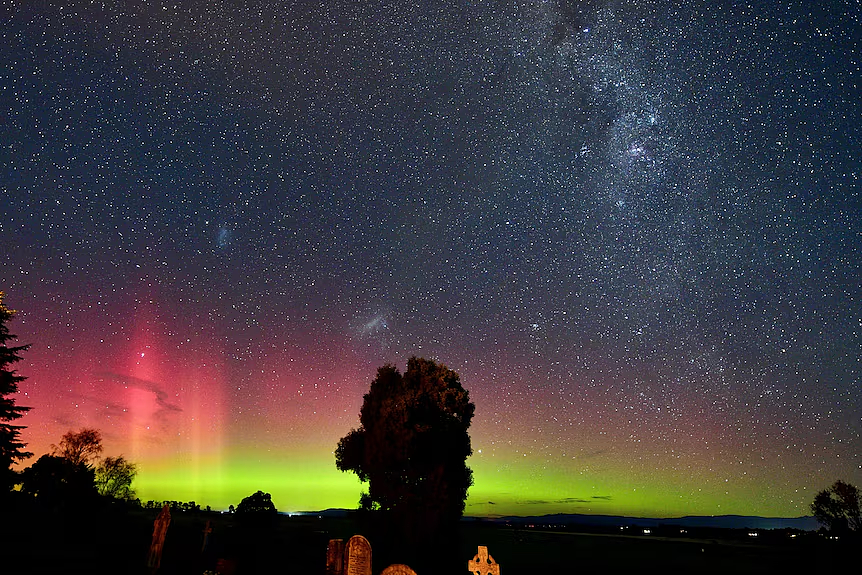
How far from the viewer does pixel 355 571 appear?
39.3 feet

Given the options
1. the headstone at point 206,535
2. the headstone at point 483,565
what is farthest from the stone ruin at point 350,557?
the headstone at point 206,535

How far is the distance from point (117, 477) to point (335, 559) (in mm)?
76258

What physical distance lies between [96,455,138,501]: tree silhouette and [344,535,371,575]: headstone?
7371cm

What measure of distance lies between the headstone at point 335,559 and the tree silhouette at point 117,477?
73.3 m

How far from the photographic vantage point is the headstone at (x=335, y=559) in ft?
39.6

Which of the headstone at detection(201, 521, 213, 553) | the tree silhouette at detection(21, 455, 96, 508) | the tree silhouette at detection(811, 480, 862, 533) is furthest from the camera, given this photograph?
the tree silhouette at detection(811, 480, 862, 533)

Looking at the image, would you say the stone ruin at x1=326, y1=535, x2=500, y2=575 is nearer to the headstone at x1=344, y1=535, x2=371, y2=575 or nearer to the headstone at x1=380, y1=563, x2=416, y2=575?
the headstone at x1=344, y1=535, x2=371, y2=575

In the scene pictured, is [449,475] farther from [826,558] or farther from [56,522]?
[826,558]

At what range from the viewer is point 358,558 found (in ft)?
39.6

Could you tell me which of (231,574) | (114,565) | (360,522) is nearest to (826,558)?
(360,522)

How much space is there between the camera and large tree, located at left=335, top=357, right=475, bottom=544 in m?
35.1

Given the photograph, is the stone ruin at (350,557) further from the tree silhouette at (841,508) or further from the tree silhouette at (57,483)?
the tree silhouette at (841,508)

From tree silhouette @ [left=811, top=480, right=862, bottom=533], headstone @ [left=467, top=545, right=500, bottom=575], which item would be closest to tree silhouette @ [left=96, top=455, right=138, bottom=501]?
headstone @ [left=467, top=545, right=500, bottom=575]

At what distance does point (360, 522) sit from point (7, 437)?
78.6 feet
